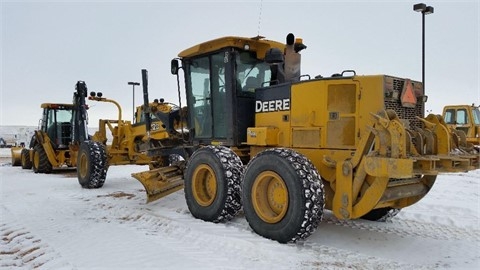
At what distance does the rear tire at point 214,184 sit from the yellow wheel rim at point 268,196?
690 millimetres

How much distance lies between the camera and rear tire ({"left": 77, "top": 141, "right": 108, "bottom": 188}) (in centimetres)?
1030

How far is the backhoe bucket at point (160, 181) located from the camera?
764 cm

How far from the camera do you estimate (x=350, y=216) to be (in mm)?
4969

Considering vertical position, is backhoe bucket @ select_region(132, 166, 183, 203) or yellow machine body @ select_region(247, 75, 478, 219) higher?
yellow machine body @ select_region(247, 75, 478, 219)

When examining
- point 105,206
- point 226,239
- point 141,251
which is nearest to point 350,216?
point 226,239

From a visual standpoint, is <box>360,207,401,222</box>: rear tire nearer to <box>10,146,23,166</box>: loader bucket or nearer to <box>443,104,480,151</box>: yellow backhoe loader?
<box>443,104,480,151</box>: yellow backhoe loader

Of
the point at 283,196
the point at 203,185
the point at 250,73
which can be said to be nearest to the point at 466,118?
the point at 250,73

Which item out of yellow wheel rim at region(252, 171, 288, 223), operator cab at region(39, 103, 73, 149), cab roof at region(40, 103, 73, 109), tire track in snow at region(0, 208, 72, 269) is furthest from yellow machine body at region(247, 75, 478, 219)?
cab roof at region(40, 103, 73, 109)

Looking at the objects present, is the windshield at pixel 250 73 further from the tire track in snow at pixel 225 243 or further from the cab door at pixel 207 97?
the tire track in snow at pixel 225 243

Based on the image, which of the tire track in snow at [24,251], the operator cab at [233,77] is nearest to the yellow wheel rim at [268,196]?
the operator cab at [233,77]

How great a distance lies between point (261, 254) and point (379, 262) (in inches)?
50.7

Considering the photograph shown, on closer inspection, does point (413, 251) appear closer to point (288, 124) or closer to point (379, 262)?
point (379, 262)

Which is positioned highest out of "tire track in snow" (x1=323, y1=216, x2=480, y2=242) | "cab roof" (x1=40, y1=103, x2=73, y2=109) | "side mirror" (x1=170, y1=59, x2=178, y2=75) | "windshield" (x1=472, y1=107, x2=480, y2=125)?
"side mirror" (x1=170, y1=59, x2=178, y2=75)

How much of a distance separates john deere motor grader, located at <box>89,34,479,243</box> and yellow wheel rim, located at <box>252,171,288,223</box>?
0.04 ft
